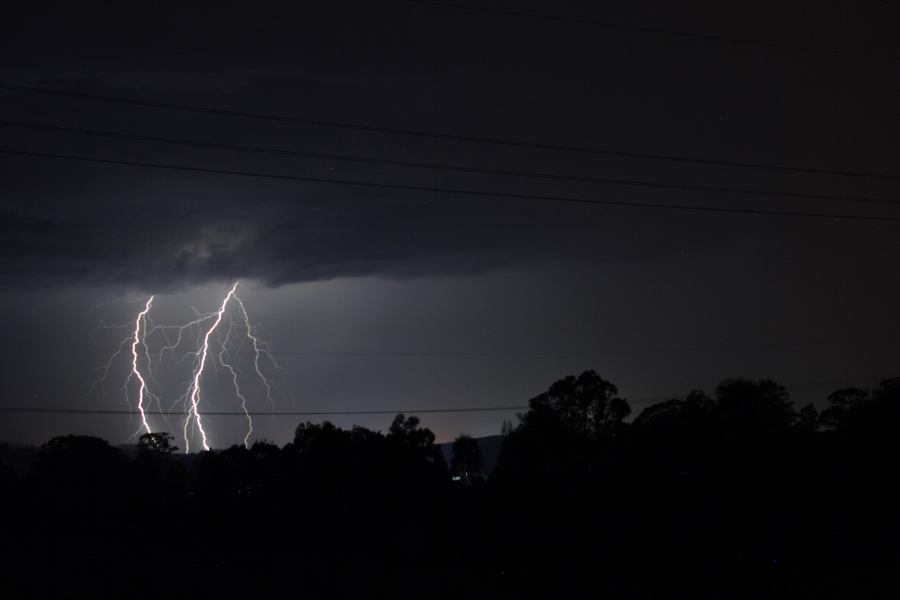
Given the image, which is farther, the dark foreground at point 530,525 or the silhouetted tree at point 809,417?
the silhouetted tree at point 809,417

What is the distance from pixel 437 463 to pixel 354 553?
51.1ft

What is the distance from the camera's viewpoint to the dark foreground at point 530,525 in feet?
90.8

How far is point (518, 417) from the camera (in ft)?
193

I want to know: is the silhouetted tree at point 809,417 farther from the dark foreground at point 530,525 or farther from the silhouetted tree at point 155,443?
the silhouetted tree at point 155,443

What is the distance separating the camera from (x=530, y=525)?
32.6 meters

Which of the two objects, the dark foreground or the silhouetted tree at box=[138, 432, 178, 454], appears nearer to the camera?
the dark foreground

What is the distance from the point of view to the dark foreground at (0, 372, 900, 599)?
90.8ft

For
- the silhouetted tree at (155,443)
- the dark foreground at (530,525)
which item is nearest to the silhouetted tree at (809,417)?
the dark foreground at (530,525)

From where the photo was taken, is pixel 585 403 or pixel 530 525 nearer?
pixel 530 525

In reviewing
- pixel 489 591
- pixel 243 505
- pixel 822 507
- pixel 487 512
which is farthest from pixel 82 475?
pixel 822 507

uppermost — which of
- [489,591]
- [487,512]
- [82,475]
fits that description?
[82,475]

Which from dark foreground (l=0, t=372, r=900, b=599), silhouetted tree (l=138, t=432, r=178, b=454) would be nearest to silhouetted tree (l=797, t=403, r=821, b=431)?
dark foreground (l=0, t=372, r=900, b=599)

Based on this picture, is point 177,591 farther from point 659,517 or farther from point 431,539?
point 659,517

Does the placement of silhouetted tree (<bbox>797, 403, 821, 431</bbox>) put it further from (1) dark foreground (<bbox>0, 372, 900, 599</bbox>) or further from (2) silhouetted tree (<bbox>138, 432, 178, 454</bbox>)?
(2) silhouetted tree (<bbox>138, 432, 178, 454</bbox>)
